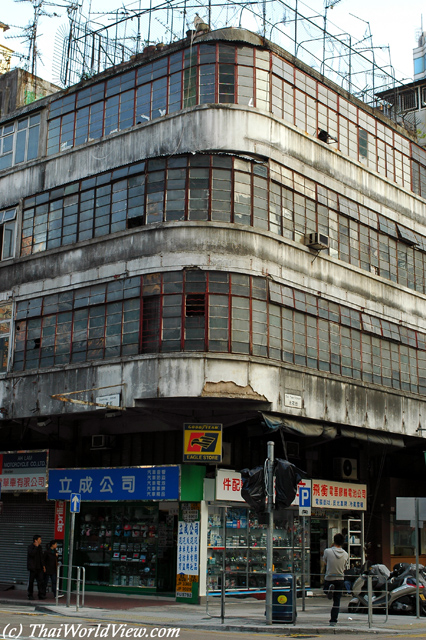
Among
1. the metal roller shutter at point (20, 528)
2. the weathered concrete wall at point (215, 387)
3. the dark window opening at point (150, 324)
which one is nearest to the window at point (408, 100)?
the weathered concrete wall at point (215, 387)

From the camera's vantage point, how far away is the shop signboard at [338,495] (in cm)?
2522

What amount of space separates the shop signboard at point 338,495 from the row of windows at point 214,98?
11239mm

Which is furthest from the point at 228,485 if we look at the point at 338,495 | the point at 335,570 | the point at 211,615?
the point at 335,570

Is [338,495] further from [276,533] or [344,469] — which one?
[276,533]

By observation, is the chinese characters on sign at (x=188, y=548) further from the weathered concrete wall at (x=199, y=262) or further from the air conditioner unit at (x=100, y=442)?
the weathered concrete wall at (x=199, y=262)

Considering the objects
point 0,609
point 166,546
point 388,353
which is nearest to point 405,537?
point 388,353

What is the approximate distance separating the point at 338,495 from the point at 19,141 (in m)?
16.5

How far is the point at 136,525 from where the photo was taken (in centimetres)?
2341

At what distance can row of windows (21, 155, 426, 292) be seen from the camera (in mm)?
22828

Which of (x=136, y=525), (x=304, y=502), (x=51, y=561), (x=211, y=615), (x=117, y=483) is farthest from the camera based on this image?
(x=136, y=525)

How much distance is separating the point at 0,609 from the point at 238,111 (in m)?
15.1

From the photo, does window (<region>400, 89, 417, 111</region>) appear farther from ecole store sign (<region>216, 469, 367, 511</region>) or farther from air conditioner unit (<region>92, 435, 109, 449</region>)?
air conditioner unit (<region>92, 435, 109, 449</region>)

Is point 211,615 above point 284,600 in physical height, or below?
below

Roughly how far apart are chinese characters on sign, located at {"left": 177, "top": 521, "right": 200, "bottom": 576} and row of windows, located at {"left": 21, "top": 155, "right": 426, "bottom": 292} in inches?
341
